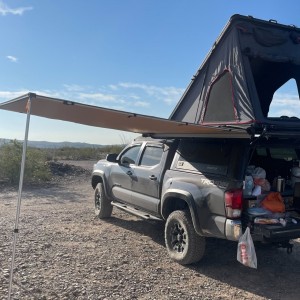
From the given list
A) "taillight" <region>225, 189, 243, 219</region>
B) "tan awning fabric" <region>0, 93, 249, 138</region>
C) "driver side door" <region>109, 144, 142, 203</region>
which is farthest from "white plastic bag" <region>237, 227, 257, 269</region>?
"driver side door" <region>109, 144, 142, 203</region>

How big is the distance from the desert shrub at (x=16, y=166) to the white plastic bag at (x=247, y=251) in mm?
11026

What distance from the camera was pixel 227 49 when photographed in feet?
21.0

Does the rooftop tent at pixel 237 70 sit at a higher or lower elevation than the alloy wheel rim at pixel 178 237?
higher

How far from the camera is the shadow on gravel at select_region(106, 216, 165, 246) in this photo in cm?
718

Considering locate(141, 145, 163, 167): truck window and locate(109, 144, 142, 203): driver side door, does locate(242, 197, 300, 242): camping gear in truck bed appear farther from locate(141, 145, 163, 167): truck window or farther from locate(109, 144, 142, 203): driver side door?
locate(109, 144, 142, 203): driver side door

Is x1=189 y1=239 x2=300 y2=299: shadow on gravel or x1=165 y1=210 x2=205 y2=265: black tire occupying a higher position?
x1=165 y1=210 x2=205 y2=265: black tire

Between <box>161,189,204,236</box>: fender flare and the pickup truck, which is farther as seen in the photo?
<box>161,189,204,236</box>: fender flare

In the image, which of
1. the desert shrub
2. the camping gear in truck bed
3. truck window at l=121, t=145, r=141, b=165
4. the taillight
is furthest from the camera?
the desert shrub

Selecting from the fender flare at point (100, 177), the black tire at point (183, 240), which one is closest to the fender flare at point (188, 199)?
the black tire at point (183, 240)

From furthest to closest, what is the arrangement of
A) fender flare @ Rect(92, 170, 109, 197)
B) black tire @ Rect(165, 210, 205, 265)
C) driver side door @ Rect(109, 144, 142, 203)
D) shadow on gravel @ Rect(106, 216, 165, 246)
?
1. fender flare @ Rect(92, 170, 109, 197)
2. driver side door @ Rect(109, 144, 142, 203)
3. shadow on gravel @ Rect(106, 216, 165, 246)
4. black tire @ Rect(165, 210, 205, 265)

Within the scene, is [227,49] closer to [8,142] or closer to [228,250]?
[228,250]

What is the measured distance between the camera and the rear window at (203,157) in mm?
5323

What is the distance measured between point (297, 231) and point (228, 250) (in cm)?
169

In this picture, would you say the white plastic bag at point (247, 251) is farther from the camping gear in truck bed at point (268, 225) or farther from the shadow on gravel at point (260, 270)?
the shadow on gravel at point (260, 270)
